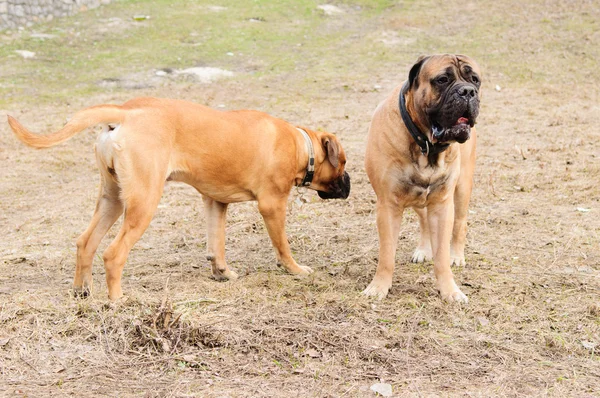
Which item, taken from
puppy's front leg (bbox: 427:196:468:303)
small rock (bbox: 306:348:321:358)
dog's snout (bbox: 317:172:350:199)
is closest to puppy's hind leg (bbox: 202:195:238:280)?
dog's snout (bbox: 317:172:350:199)

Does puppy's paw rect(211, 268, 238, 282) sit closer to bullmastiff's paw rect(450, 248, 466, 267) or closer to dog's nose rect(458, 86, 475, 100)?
bullmastiff's paw rect(450, 248, 466, 267)

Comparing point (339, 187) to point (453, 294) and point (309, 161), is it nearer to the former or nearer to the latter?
point (309, 161)

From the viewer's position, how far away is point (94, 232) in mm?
5312

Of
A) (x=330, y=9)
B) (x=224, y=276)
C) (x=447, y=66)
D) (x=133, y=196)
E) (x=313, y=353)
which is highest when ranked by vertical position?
(x=447, y=66)

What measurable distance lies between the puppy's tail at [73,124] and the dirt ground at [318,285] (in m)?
1.08

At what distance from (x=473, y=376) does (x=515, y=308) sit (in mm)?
1166

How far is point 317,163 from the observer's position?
20.6 ft

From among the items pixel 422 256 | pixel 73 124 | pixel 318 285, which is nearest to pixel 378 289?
pixel 318 285

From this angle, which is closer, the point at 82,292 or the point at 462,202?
the point at 82,292

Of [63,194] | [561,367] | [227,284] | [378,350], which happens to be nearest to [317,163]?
[227,284]

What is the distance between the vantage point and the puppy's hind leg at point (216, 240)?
19.5 ft

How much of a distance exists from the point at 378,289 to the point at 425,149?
1.10 m

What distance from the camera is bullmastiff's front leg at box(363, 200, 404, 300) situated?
5284 millimetres

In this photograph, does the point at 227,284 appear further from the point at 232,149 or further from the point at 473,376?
the point at 473,376
